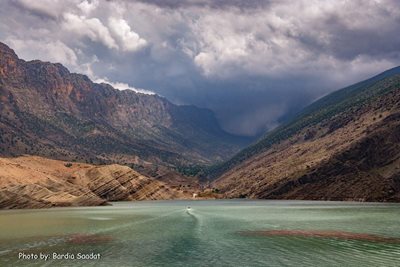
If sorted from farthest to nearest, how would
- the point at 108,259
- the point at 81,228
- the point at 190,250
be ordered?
the point at 81,228 → the point at 190,250 → the point at 108,259

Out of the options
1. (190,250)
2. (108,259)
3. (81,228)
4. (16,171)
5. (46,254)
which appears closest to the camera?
(108,259)

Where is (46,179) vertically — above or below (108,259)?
above

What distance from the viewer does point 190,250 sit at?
195ft

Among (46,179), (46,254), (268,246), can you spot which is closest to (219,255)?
(268,246)

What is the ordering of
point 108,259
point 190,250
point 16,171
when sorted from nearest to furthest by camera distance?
point 108,259 → point 190,250 → point 16,171

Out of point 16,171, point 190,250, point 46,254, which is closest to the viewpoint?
point 46,254

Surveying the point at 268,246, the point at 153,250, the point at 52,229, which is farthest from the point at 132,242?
the point at 52,229

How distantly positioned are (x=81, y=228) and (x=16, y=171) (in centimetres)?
11933

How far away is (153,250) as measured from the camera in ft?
196

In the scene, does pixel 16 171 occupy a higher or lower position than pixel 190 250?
higher

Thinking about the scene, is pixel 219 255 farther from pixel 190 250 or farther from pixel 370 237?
pixel 370 237

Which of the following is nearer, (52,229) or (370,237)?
(370,237)

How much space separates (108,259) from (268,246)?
21.1m

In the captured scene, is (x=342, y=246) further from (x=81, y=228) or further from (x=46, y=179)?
(x=46, y=179)
